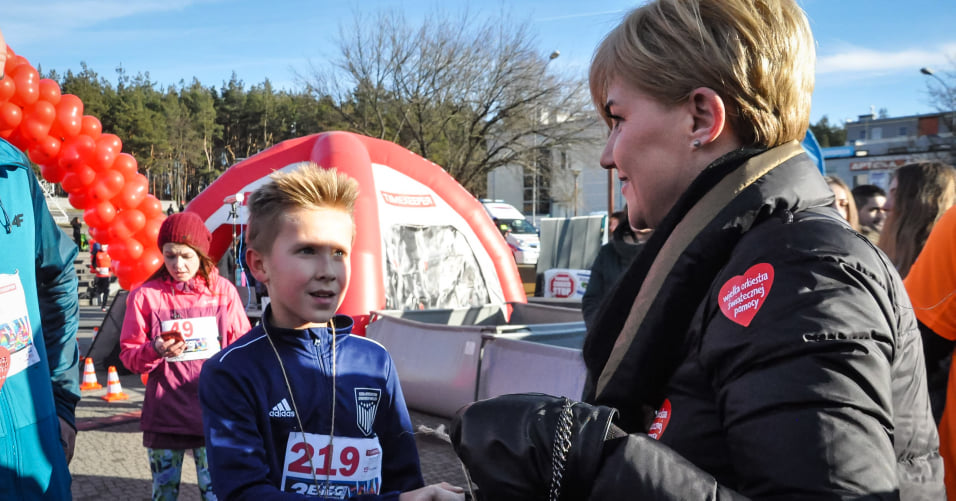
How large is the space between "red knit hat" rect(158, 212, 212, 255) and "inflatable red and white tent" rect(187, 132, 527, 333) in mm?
4706

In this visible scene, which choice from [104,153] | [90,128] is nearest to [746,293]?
[104,153]

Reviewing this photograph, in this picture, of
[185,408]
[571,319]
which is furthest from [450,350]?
[185,408]

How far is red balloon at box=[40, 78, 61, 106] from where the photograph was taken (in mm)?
9617

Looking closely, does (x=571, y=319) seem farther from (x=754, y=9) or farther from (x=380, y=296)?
(x=754, y=9)

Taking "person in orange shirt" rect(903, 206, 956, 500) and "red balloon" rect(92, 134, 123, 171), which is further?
"red balloon" rect(92, 134, 123, 171)

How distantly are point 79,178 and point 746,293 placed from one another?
11097 mm

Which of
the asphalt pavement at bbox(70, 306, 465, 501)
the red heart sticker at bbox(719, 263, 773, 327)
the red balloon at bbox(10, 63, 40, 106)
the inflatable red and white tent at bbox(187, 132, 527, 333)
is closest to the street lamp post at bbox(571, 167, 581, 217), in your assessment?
the inflatable red and white tent at bbox(187, 132, 527, 333)

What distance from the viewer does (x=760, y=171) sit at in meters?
1.17

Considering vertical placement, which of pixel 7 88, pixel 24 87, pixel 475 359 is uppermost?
pixel 24 87

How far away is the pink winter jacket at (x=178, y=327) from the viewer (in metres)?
4.06

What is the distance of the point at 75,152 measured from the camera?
10.1 metres

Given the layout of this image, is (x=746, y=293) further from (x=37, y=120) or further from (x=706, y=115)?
(x=37, y=120)

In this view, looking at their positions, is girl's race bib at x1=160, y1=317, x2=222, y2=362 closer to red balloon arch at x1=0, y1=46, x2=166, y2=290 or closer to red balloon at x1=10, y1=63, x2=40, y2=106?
red balloon arch at x1=0, y1=46, x2=166, y2=290

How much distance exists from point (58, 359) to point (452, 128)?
3079 cm
